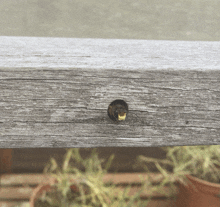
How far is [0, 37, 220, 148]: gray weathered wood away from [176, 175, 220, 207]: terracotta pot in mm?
725

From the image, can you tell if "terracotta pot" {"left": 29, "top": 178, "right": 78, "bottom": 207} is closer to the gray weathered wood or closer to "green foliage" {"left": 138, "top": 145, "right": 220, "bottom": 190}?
"green foliage" {"left": 138, "top": 145, "right": 220, "bottom": 190}

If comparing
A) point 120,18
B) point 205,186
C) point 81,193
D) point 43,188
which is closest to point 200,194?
point 205,186

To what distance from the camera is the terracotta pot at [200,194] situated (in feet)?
3.10

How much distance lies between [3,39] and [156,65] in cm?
29

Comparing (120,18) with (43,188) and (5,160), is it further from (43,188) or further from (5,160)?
(5,160)

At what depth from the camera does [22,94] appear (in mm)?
292

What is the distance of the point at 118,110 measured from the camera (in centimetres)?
30

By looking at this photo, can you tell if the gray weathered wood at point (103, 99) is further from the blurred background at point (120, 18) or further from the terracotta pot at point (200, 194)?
the terracotta pot at point (200, 194)

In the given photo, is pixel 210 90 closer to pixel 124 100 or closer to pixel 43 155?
pixel 124 100

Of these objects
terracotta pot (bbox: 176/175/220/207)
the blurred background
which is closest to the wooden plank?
the blurred background

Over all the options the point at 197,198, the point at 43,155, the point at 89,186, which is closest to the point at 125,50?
the point at 89,186

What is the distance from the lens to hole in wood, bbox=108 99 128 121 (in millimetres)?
301

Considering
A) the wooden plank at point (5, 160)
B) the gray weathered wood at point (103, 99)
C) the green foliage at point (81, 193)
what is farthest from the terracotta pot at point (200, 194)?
the wooden plank at point (5, 160)

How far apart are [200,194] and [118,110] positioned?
878 millimetres
